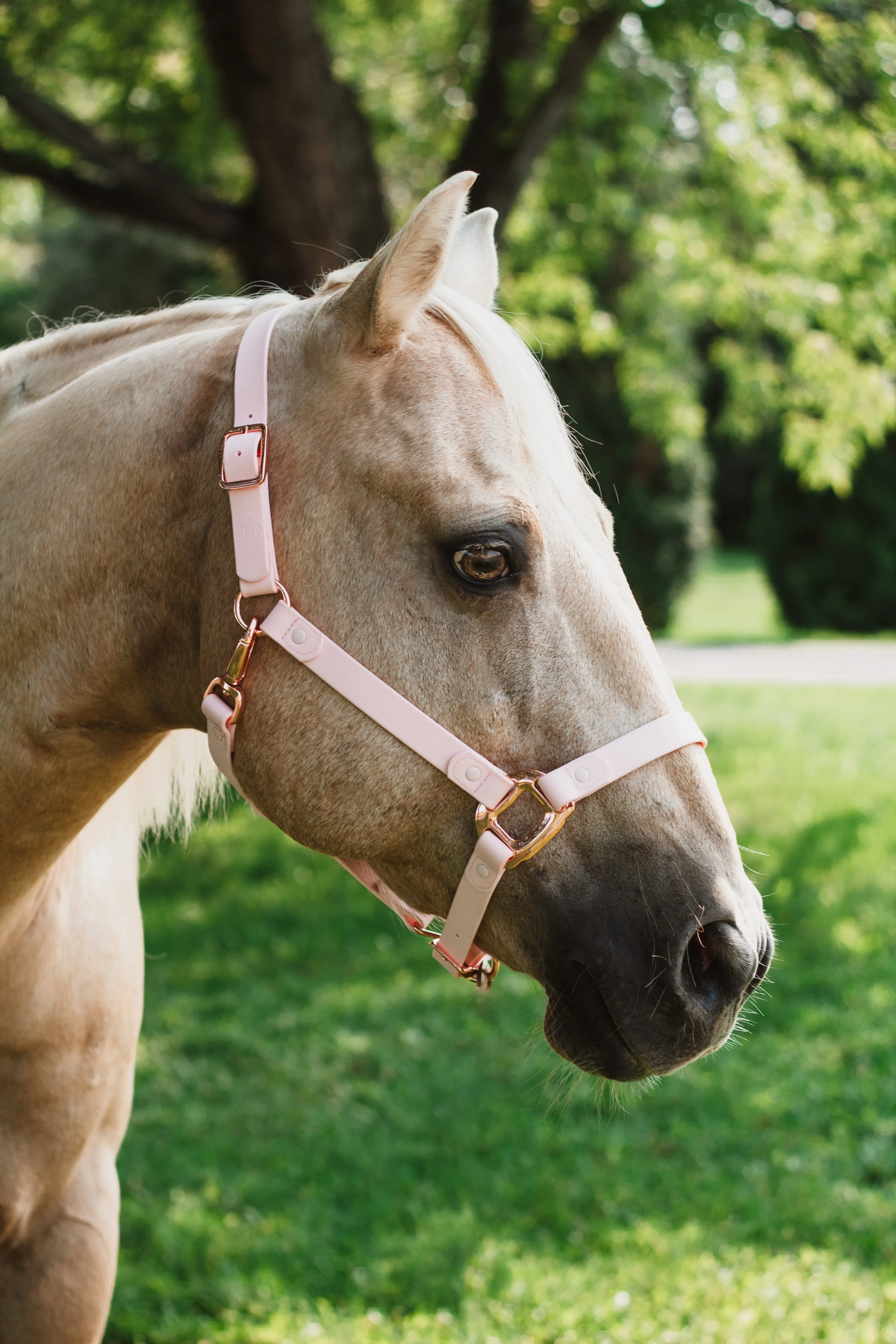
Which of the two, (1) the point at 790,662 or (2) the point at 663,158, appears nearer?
(2) the point at 663,158

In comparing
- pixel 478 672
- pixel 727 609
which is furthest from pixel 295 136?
pixel 727 609

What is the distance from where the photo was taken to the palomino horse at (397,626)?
4.59 feet

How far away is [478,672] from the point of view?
141 centimetres

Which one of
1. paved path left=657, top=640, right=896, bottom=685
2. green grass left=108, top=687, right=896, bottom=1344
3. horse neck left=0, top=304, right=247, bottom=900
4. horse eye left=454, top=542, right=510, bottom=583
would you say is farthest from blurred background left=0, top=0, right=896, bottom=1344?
paved path left=657, top=640, right=896, bottom=685

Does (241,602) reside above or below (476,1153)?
above

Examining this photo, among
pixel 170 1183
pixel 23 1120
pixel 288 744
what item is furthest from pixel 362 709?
pixel 170 1183

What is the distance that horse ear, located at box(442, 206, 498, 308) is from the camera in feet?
5.83

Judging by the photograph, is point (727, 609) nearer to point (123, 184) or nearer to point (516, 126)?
point (516, 126)

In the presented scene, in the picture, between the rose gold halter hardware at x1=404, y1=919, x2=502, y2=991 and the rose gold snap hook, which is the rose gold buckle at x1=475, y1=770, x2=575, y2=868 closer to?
the rose gold halter hardware at x1=404, y1=919, x2=502, y2=991

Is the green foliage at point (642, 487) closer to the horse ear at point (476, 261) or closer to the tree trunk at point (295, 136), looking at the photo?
the tree trunk at point (295, 136)

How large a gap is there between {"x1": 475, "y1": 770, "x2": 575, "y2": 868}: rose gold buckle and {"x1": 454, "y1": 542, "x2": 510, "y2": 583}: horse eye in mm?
253

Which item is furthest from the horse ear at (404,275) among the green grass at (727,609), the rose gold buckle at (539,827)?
the green grass at (727,609)

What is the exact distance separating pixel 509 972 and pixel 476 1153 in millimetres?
1529

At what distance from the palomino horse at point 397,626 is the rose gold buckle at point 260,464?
0.02 meters
